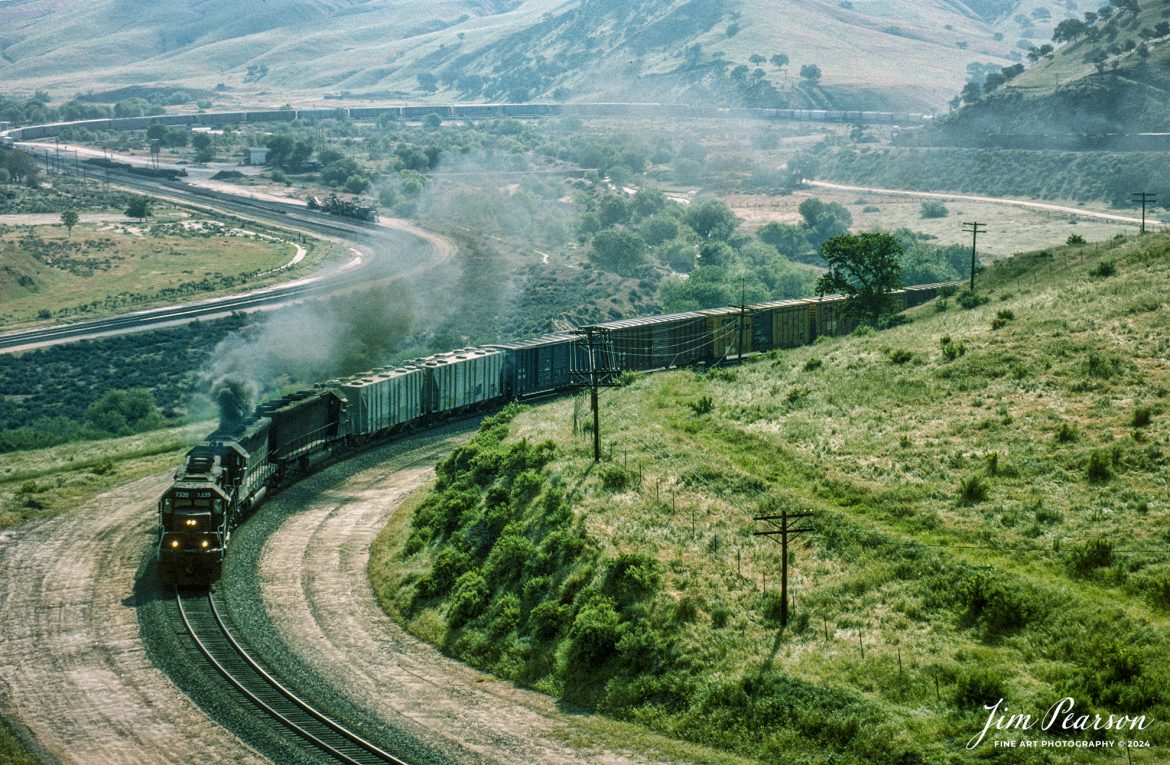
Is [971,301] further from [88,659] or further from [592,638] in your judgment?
[88,659]

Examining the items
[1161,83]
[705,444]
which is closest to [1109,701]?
[705,444]

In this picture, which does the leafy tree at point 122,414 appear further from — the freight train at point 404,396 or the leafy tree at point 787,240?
the leafy tree at point 787,240

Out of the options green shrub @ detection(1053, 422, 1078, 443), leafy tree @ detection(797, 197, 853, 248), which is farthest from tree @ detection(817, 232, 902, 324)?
leafy tree @ detection(797, 197, 853, 248)

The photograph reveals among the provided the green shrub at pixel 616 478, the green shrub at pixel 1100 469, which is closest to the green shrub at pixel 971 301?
the green shrub at pixel 1100 469

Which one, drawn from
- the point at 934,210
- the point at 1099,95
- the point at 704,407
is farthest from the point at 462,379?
the point at 1099,95

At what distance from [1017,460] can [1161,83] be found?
520 feet

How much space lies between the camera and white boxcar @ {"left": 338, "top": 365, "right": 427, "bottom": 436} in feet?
175

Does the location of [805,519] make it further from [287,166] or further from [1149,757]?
[287,166]

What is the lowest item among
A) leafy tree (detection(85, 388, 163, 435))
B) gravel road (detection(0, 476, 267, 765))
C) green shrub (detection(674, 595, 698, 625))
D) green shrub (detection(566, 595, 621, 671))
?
leafy tree (detection(85, 388, 163, 435))

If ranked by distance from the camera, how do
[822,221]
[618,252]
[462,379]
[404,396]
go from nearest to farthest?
1. [404,396]
2. [462,379]
3. [618,252]
4. [822,221]

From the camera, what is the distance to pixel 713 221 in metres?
150

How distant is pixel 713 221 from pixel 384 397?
10065 cm

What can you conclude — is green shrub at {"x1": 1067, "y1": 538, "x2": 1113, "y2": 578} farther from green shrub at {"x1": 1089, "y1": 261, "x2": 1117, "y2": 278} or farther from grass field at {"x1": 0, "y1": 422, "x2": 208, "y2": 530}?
grass field at {"x1": 0, "y1": 422, "x2": 208, "y2": 530}

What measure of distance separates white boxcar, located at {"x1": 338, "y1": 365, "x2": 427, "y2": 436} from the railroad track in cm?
1787
